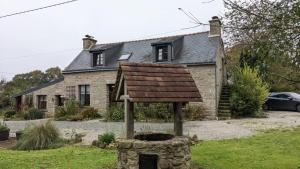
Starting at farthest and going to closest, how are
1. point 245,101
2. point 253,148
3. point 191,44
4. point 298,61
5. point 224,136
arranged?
point 191,44 < point 245,101 < point 224,136 < point 253,148 < point 298,61

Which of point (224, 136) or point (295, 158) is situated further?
point (224, 136)

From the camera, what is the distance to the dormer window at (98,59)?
27.9 meters

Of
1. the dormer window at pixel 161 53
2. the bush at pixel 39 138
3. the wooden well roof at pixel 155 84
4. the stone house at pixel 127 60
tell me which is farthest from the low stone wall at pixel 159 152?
the dormer window at pixel 161 53

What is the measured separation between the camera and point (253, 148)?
1170 centimetres

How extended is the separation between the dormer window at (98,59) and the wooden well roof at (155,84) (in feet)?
61.6

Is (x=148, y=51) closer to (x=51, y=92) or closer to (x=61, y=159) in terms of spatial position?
(x=51, y=92)

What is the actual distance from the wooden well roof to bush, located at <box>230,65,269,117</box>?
1423 centimetres

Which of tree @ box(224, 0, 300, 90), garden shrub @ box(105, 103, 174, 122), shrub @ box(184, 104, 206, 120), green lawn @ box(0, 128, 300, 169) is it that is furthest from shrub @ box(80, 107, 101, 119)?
tree @ box(224, 0, 300, 90)

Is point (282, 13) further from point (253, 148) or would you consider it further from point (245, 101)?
point (245, 101)

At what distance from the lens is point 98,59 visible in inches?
1106

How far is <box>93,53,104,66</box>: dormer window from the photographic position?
1097 inches

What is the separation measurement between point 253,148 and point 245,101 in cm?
1167

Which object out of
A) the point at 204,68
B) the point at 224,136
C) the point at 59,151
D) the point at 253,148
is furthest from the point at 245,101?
the point at 59,151

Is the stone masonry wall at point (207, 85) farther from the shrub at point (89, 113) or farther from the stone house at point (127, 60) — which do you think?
the shrub at point (89, 113)
